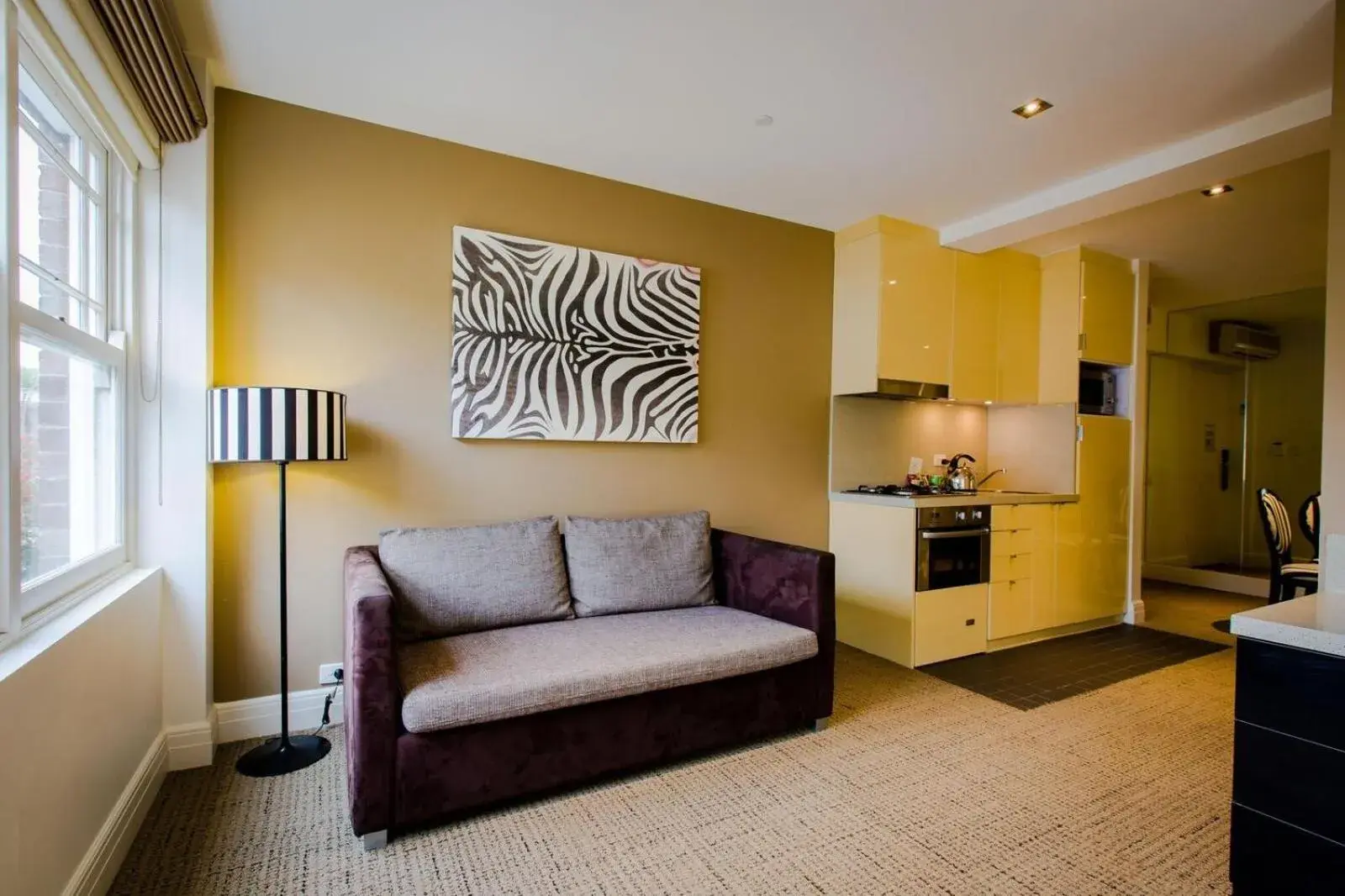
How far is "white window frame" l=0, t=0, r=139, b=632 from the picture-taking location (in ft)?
4.66

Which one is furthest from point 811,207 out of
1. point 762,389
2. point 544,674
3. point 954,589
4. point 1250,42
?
point 544,674

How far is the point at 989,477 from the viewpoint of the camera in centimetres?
465

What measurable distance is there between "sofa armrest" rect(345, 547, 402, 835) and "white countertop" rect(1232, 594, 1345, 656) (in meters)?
2.18

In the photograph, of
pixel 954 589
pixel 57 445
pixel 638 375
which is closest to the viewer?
pixel 57 445

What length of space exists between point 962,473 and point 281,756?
4.04m

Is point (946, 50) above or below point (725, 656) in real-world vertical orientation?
above

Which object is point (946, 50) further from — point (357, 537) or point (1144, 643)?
point (1144, 643)

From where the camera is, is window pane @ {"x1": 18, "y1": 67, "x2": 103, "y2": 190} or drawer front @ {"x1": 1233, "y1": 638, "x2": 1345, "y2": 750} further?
window pane @ {"x1": 18, "y1": 67, "x2": 103, "y2": 190}

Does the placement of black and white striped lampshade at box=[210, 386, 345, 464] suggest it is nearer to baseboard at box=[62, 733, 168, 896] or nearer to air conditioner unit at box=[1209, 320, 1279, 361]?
baseboard at box=[62, 733, 168, 896]

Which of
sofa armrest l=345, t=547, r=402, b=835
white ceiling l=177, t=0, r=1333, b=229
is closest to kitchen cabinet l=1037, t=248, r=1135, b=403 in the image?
white ceiling l=177, t=0, r=1333, b=229

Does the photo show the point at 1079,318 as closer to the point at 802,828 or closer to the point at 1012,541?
the point at 1012,541

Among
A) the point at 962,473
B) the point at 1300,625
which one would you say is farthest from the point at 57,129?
the point at 962,473

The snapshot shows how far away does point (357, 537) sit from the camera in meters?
2.79

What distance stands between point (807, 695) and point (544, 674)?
1177mm
